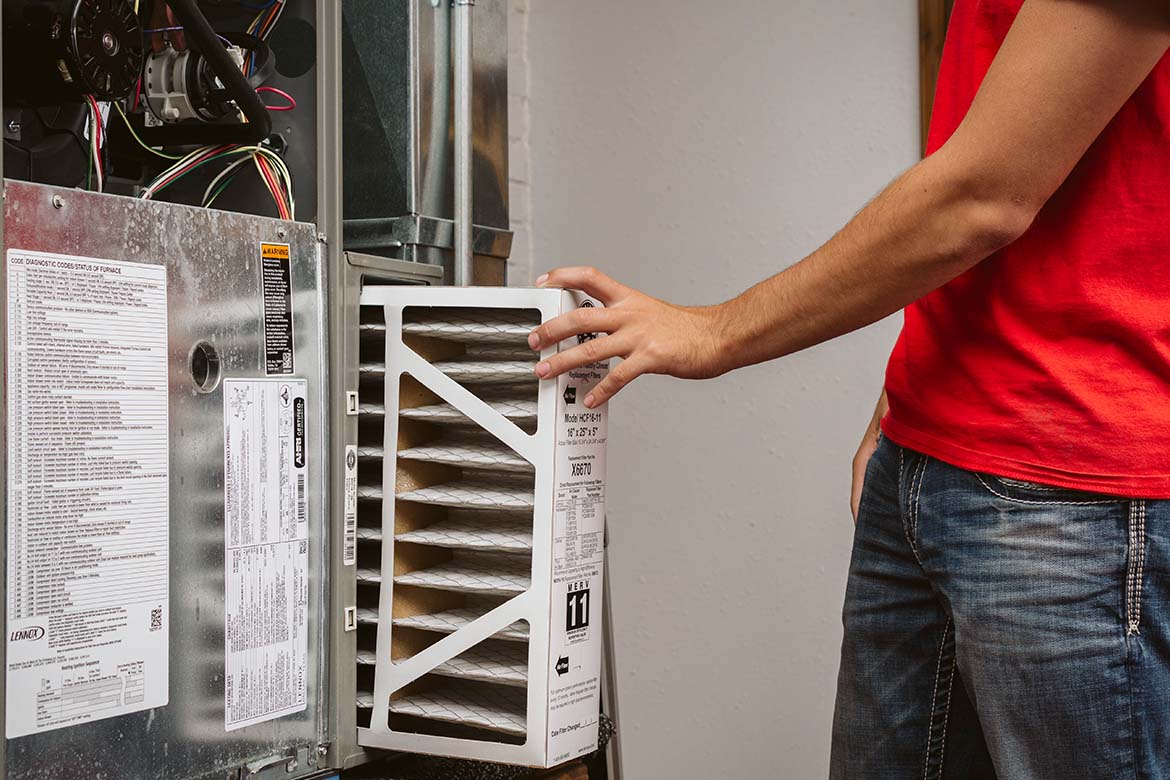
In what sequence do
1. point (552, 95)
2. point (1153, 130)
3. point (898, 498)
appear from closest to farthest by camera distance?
point (1153, 130), point (898, 498), point (552, 95)

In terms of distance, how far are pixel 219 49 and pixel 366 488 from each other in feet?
1.51

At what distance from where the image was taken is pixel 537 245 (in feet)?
6.78

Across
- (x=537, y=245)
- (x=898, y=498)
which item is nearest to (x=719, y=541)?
(x=537, y=245)

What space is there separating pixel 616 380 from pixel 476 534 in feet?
0.80

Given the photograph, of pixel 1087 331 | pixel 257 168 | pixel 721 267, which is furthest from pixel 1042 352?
pixel 721 267

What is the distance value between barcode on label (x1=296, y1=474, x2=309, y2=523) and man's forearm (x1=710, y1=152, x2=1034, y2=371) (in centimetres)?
42

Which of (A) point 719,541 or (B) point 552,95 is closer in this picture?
(A) point 719,541

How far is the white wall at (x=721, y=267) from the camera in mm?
1750

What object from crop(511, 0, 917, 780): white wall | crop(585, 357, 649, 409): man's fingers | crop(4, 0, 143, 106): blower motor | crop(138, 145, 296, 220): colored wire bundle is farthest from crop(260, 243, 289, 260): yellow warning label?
crop(511, 0, 917, 780): white wall

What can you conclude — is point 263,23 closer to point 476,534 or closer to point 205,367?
point 205,367

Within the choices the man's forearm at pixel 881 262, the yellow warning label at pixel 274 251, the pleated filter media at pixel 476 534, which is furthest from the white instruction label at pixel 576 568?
the yellow warning label at pixel 274 251

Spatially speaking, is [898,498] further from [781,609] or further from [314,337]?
[781,609]

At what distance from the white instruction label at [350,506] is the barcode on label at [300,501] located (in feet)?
0.17

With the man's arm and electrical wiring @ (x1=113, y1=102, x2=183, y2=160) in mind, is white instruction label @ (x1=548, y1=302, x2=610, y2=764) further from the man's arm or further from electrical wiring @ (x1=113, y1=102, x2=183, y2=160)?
electrical wiring @ (x1=113, y1=102, x2=183, y2=160)
